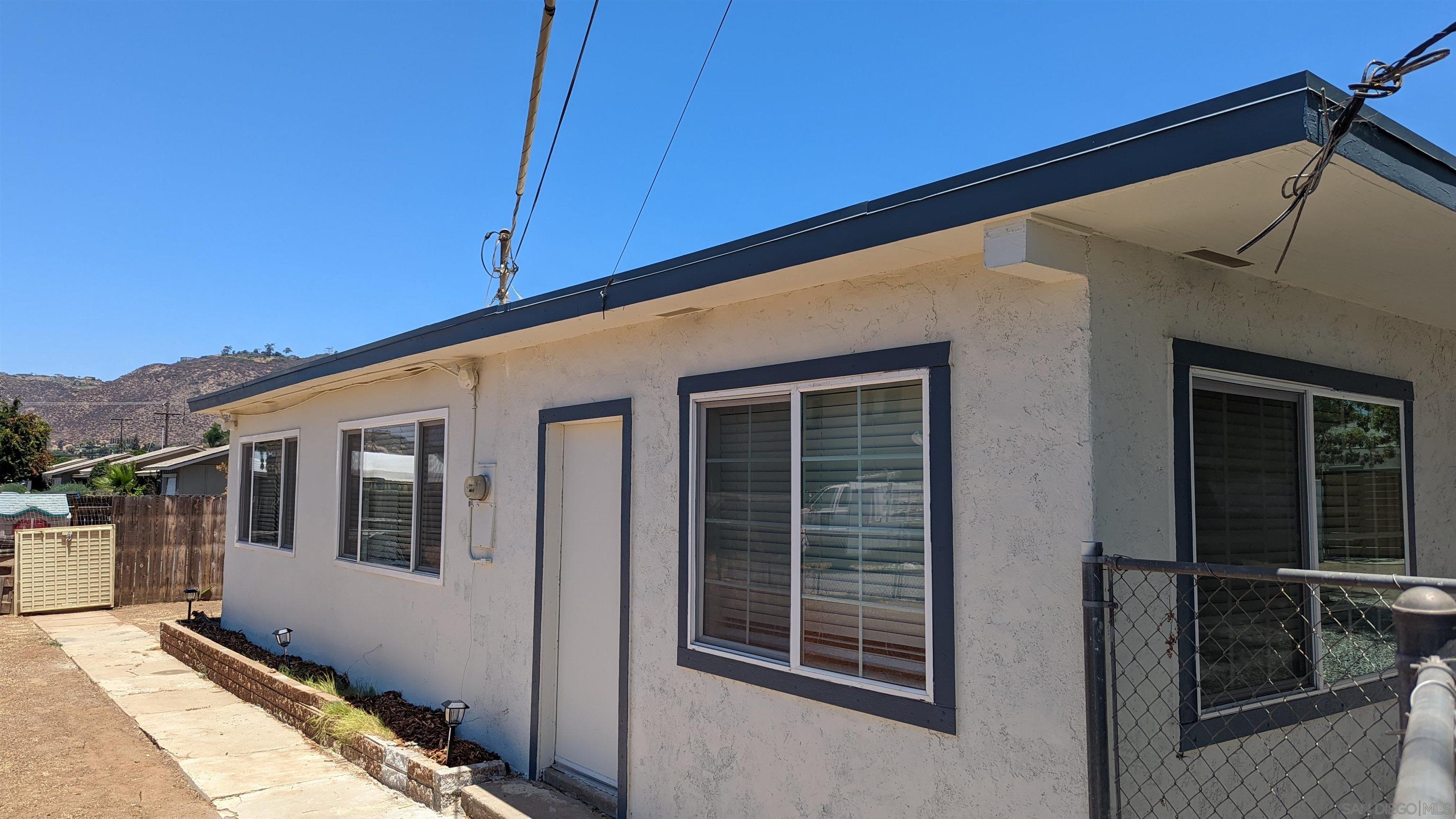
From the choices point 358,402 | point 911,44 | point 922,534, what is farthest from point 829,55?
point 922,534

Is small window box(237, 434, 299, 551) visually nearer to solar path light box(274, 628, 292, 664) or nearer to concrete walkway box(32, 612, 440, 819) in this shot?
solar path light box(274, 628, 292, 664)

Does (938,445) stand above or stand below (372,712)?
above

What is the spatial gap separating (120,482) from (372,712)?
23.2 meters

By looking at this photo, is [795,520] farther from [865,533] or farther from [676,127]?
[676,127]

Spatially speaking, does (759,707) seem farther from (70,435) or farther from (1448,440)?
(70,435)

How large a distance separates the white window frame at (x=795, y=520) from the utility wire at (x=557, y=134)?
325 centimetres

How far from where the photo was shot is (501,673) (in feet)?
22.0

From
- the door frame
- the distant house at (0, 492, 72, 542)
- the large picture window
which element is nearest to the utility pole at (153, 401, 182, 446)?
the distant house at (0, 492, 72, 542)

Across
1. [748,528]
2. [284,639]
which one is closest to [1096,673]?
[748,528]

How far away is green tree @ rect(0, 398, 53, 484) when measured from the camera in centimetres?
4197

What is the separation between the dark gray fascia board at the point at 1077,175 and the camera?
2.57 m

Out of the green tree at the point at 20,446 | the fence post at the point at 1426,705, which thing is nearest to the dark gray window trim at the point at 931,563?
the fence post at the point at 1426,705

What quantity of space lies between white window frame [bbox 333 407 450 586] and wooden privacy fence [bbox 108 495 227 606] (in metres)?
8.97

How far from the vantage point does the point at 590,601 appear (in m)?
6.03
